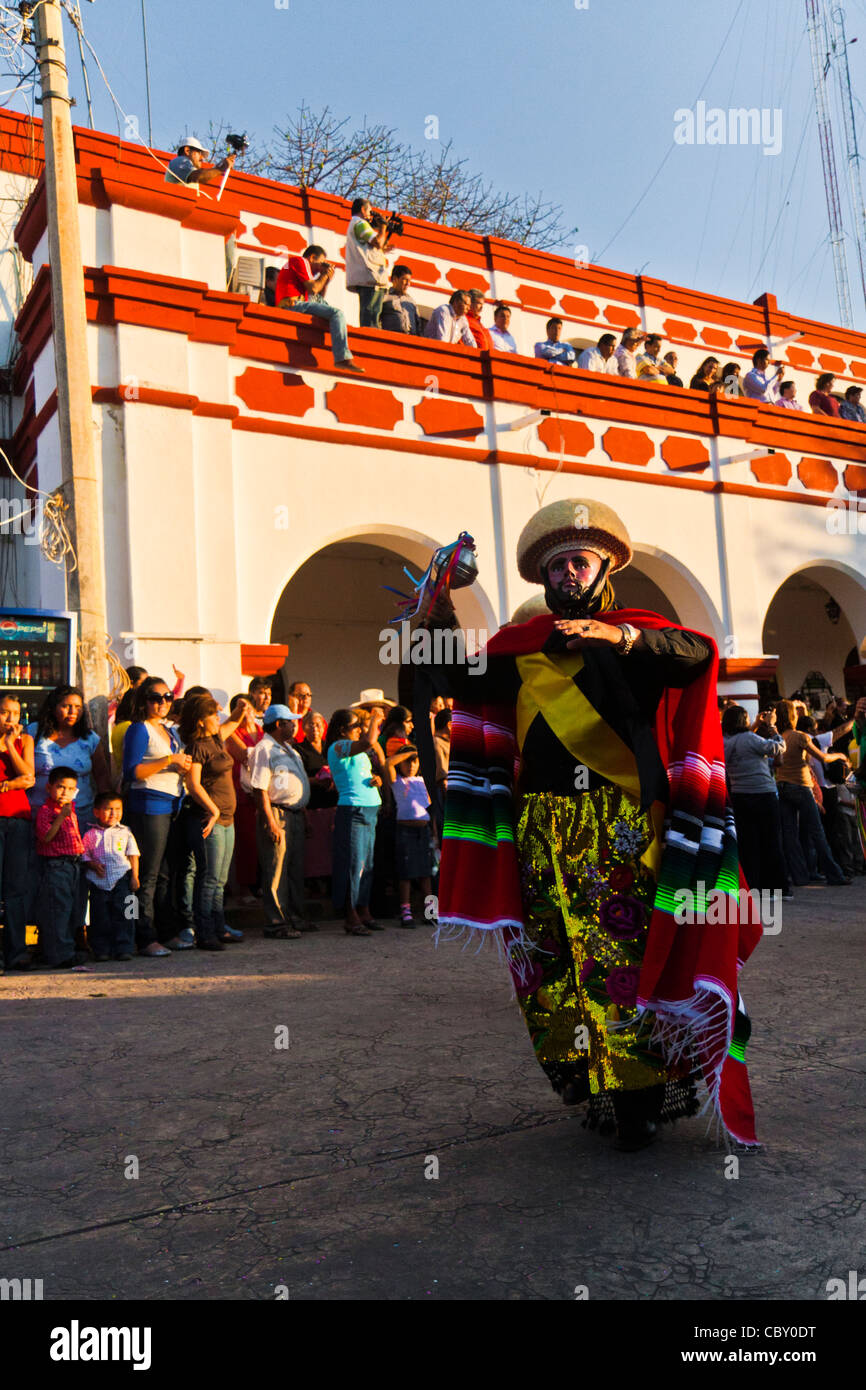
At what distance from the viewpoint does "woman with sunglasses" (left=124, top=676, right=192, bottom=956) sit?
274 inches

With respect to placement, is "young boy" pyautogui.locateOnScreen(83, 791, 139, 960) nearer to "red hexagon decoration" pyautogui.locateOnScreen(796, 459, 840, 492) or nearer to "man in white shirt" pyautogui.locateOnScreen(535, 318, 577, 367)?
"man in white shirt" pyautogui.locateOnScreen(535, 318, 577, 367)

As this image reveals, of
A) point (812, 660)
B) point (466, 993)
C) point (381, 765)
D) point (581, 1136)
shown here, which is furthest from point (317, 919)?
point (812, 660)

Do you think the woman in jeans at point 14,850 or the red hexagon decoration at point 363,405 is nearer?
the woman in jeans at point 14,850

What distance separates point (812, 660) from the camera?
61.5 feet

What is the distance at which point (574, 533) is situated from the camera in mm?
3570

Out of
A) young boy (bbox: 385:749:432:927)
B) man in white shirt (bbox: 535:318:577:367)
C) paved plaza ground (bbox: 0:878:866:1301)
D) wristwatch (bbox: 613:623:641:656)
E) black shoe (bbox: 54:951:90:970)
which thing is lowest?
black shoe (bbox: 54:951:90:970)

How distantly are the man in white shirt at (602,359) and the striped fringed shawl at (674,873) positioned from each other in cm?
1046

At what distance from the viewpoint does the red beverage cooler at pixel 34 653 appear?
7441mm

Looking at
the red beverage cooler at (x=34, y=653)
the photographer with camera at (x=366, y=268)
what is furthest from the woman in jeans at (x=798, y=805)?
the red beverage cooler at (x=34, y=653)

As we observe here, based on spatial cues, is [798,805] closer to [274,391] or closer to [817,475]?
[274,391]

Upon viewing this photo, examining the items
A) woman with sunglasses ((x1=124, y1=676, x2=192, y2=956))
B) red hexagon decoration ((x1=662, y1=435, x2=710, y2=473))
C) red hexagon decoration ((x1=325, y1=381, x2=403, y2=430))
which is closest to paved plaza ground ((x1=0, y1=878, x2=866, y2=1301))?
woman with sunglasses ((x1=124, y1=676, x2=192, y2=956))

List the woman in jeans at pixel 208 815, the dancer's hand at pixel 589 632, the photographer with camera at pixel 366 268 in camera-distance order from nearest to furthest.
Result: the dancer's hand at pixel 589 632
the woman in jeans at pixel 208 815
the photographer with camera at pixel 366 268

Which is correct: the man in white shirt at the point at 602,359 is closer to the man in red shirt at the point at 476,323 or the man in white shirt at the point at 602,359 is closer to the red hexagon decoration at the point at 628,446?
the red hexagon decoration at the point at 628,446

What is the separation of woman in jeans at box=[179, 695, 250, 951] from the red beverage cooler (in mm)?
922
